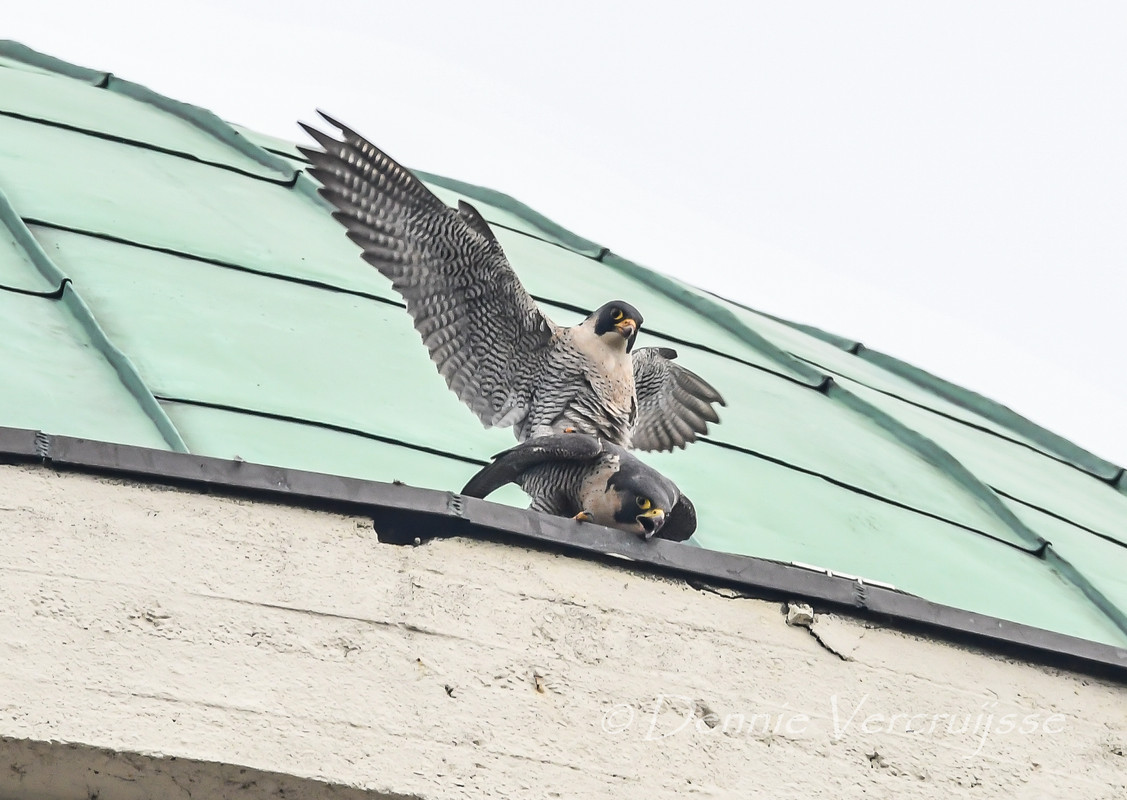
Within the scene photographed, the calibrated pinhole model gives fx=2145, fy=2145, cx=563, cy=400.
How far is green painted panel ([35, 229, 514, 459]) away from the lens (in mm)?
9164

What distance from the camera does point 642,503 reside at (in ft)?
23.0

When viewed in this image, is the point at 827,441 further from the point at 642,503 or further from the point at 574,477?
the point at 642,503

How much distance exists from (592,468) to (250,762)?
171 centimetres

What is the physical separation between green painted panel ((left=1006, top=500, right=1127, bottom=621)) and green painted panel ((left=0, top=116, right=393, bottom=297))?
12.0ft

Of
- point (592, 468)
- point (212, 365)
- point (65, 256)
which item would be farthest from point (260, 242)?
point (592, 468)

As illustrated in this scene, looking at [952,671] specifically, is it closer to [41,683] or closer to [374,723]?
[374,723]

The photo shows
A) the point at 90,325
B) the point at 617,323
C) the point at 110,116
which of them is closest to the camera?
the point at 617,323

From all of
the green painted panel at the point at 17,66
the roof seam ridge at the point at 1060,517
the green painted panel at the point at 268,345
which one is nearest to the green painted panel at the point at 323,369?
A: the green painted panel at the point at 268,345

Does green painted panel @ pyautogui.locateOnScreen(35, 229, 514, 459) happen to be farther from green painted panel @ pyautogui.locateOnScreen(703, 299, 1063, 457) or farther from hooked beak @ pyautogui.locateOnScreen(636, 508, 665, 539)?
green painted panel @ pyautogui.locateOnScreen(703, 299, 1063, 457)

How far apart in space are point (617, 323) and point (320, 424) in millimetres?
1407

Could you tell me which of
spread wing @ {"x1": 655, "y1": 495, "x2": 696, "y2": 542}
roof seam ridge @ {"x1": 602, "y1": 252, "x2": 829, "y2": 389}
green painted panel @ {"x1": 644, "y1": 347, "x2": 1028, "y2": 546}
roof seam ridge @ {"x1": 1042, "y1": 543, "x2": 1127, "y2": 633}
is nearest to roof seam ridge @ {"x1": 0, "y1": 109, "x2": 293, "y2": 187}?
roof seam ridge @ {"x1": 602, "y1": 252, "x2": 829, "y2": 389}

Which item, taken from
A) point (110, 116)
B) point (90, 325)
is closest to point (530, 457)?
point (90, 325)

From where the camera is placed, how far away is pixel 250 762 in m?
6.23

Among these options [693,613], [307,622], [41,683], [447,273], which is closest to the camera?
[41,683]
